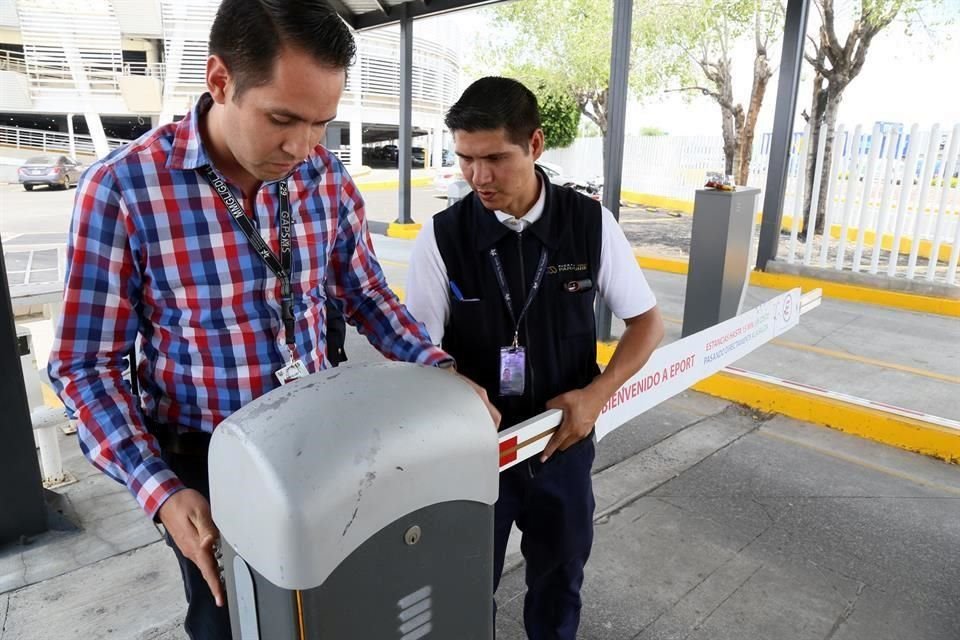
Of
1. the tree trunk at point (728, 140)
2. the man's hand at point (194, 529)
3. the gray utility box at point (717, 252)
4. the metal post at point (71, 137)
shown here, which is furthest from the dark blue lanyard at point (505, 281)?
the metal post at point (71, 137)

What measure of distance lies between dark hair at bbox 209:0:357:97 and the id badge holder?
471 mm

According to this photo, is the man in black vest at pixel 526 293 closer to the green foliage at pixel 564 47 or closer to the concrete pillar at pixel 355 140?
the green foliage at pixel 564 47

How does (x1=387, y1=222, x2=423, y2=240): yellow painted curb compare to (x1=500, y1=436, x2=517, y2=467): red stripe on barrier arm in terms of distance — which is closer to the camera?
(x1=500, y1=436, x2=517, y2=467): red stripe on barrier arm

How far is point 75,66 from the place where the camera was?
17500mm

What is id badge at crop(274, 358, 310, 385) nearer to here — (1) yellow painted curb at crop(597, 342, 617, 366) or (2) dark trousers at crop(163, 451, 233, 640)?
(2) dark trousers at crop(163, 451, 233, 640)

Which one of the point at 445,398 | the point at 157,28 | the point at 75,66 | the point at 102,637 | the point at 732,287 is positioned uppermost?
the point at 157,28

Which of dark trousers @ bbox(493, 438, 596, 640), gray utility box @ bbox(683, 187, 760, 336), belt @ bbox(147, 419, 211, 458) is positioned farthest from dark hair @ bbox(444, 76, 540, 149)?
gray utility box @ bbox(683, 187, 760, 336)

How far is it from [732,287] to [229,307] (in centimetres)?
530

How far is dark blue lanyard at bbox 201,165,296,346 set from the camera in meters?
1.16

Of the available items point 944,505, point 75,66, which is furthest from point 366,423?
point 75,66

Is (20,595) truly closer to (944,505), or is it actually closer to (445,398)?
(445,398)

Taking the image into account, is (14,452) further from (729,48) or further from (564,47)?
(564,47)

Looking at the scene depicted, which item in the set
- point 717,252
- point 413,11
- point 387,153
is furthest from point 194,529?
point 387,153

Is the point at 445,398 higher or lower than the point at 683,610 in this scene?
higher
